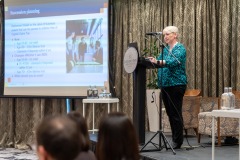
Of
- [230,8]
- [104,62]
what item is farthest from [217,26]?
[104,62]

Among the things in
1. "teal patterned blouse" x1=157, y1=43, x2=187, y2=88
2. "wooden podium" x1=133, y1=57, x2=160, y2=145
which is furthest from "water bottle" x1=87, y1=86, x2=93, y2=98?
"teal patterned blouse" x1=157, y1=43, x2=187, y2=88

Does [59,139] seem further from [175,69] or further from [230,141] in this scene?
[230,141]

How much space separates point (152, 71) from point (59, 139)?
505 cm

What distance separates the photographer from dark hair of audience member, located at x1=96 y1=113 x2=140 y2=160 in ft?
4.76

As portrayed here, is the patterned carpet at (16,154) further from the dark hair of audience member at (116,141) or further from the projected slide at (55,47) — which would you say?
the dark hair of audience member at (116,141)

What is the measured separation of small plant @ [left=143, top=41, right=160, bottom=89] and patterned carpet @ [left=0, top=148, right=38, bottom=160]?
2001 millimetres

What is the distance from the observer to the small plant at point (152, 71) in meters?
6.07

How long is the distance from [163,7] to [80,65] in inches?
61.0

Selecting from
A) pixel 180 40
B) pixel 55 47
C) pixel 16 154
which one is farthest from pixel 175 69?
pixel 16 154

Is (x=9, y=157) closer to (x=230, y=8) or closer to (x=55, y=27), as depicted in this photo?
(x=55, y=27)

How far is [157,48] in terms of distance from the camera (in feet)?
20.0

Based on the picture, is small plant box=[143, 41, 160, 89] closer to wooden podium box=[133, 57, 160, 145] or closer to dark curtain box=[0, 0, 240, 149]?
dark curtain box=[0, 0, 240, 149]

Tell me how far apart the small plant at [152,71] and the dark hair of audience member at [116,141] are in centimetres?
455

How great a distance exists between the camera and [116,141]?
146 cm
